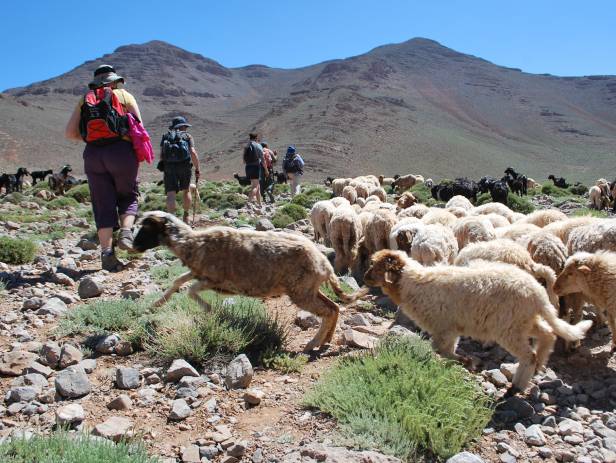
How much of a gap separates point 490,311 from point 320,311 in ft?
5.12

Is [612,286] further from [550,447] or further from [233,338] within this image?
[233,338]

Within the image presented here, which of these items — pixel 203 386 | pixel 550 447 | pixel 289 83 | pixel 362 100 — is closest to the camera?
pixel 550 447

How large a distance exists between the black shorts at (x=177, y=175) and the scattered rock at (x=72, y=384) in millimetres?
6343

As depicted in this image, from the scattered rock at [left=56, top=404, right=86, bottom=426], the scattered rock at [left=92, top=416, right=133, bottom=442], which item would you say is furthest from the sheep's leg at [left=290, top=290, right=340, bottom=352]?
the scattered rock at [left=56, top=404, right=86, bottom=426]

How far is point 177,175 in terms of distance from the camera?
10.1m

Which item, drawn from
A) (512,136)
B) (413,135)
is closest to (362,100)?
(413,135)

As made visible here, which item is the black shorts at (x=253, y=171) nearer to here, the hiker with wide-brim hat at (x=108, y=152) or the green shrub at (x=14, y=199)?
the hiker with wide-brim hat at (x=108, y=152)

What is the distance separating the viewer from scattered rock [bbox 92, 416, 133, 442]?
11.1 feet

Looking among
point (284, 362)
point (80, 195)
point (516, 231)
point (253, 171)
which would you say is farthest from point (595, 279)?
point (80, 195)

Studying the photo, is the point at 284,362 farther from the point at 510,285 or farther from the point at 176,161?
the point at 176,161

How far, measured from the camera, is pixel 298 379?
444 cm

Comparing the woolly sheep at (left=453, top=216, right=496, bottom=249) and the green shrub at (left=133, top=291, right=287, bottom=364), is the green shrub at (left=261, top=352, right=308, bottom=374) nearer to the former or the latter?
the green shrub at (left=133, top=291, right=287, bottom=364)

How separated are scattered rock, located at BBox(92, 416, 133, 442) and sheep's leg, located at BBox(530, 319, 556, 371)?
3.39 meters

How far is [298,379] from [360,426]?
994 millimetres
